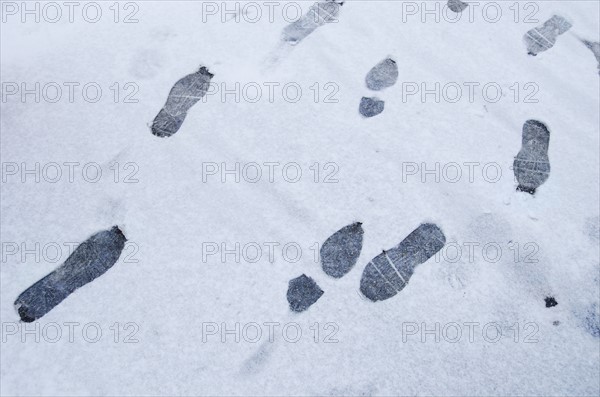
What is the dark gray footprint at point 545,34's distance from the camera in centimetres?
120

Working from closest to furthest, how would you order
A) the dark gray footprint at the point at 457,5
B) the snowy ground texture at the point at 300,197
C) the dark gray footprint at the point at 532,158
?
the snowy ground texture at the point at 300,197, the dark gray footprint at the point at 532,158, the dark gray footprint at the point at 457,5

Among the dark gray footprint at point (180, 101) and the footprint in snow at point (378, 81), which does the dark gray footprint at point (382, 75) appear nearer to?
the footprint in snow at point (378, 81)

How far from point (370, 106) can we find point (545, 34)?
23.5 inches

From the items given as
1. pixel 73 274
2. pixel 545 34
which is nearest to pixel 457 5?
pixel 545 34

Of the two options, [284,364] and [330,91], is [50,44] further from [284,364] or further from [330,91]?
[284,364]

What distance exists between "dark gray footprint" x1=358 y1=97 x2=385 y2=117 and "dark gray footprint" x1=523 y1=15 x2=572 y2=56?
48 centimetres

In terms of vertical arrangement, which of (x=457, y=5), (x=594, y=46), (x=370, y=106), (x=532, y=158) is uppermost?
(x=594, y=46)

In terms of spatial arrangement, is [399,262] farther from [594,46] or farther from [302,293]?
[594,46]

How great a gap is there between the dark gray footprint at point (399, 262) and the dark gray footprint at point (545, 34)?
2.19ft

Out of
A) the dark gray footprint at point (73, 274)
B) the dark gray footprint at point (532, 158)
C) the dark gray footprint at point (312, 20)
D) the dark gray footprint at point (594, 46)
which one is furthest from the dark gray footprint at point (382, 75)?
the dark gray footprint at point (73, 274)

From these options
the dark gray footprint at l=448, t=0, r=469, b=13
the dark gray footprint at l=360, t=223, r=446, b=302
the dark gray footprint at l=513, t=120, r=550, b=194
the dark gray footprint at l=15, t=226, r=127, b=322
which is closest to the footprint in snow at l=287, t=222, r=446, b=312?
the dark gray footprint at l=360, t=223, r=446, b=302

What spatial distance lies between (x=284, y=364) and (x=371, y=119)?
634 mm

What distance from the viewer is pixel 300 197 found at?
0.99 m

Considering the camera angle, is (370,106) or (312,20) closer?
(370,106)
